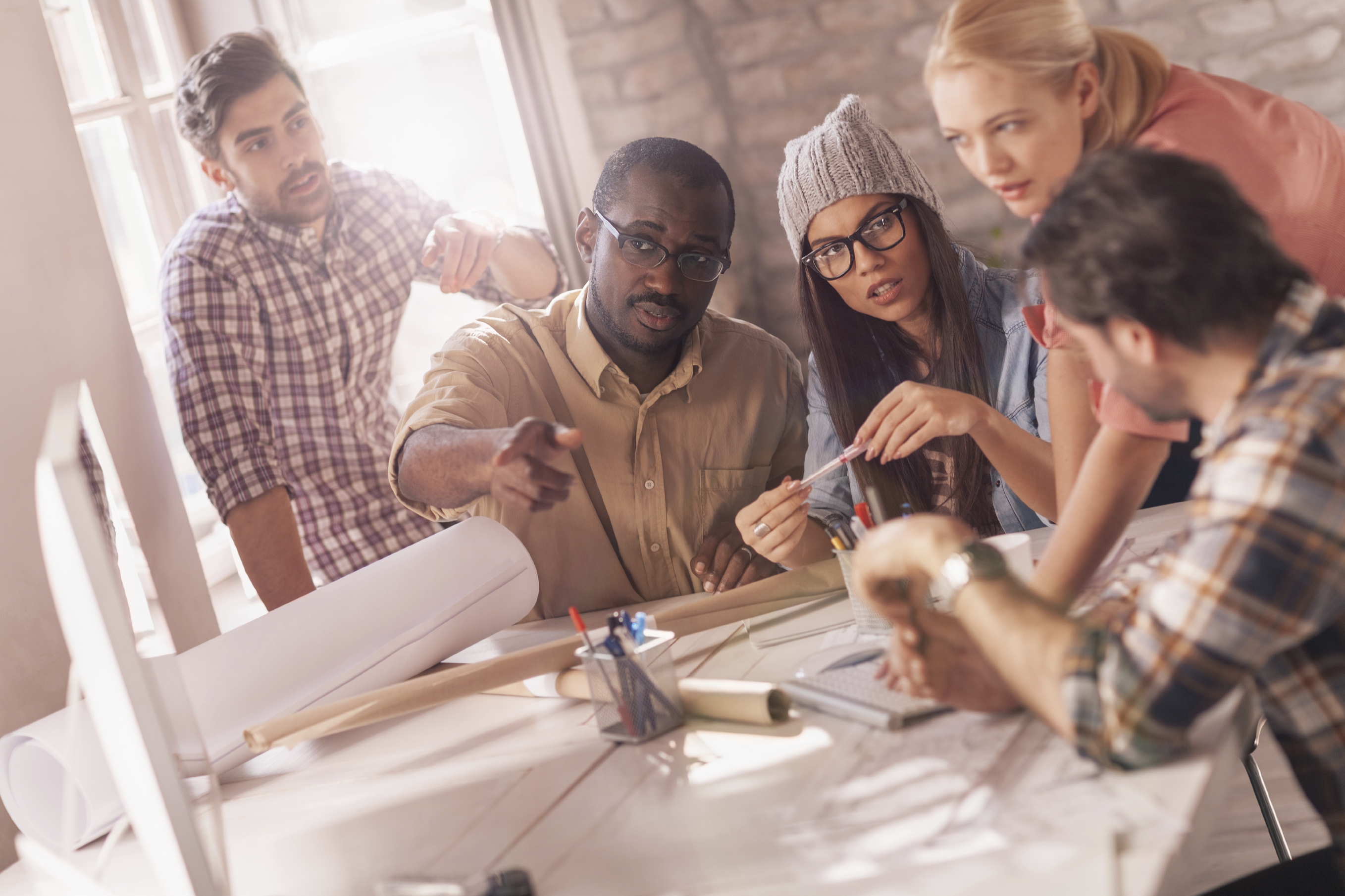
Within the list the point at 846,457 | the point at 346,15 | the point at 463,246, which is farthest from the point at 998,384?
the point at 346,15

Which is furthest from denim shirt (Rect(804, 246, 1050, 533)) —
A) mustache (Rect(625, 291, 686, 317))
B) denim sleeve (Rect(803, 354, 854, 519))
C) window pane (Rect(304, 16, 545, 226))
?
window pane (Rect(304, 16, 545, 226))

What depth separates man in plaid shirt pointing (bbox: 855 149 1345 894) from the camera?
62 cm

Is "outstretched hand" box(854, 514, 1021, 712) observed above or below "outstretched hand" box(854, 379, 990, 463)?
below

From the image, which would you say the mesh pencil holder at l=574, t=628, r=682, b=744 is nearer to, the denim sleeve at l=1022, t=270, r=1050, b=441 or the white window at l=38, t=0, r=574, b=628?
the denim sleeve at l=1022, t=270, r=1050, b=441

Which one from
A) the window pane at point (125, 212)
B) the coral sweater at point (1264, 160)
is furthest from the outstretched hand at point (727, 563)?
the window pane at point (125, 212)

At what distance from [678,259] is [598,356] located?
209 millimetres

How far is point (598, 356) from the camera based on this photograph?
1629mm

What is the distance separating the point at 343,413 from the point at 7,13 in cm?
84

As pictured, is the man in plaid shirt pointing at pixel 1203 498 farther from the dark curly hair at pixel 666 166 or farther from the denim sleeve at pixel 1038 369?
the dark curly hair at pixel 666 166

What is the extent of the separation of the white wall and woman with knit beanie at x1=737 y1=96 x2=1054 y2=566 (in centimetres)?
90

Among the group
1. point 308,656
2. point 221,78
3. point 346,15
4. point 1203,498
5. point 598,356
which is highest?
point 346,15

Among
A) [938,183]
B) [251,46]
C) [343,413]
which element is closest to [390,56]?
[251,46]

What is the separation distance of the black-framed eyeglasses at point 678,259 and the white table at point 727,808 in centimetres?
59

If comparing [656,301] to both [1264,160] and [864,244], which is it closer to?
[864,244]
